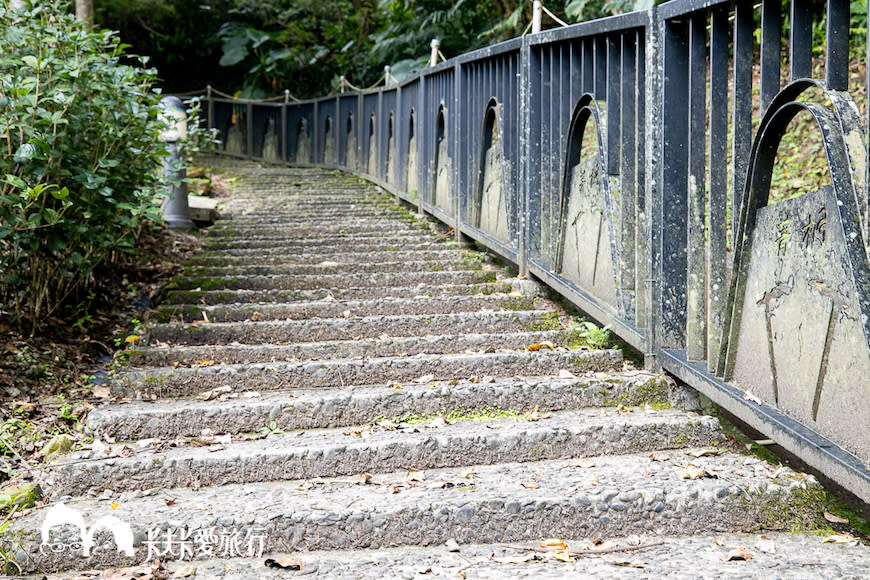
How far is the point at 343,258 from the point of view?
6316mm

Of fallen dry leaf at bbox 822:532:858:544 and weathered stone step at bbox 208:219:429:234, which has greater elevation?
weathered stone step at bbox 208:219:429:234

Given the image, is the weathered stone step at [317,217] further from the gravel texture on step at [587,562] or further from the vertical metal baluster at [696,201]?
the gravel texture on step at [587,562]

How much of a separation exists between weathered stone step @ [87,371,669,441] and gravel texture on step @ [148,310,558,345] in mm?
854

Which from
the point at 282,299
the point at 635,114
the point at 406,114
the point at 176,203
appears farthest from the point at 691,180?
the point at 406,114

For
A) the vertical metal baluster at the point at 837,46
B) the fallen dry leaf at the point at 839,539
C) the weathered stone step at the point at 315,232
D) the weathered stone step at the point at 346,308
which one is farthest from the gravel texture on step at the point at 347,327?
the weathered stone step at the point at 315,232

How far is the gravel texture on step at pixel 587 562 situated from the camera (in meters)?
2.31

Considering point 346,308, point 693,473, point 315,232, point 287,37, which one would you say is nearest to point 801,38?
point 693,473

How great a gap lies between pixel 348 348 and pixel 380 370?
377mm

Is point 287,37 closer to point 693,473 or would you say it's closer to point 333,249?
point 333,249

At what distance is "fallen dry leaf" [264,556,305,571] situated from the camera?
96.9 inches

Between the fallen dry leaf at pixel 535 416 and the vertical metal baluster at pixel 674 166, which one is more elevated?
the vertical metal baluster at pixel 674 166

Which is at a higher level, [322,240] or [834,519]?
[322,240]

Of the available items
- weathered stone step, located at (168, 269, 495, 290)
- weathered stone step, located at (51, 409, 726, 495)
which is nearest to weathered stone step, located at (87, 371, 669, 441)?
weathered stone step, located at (51, 409, 726, 495)

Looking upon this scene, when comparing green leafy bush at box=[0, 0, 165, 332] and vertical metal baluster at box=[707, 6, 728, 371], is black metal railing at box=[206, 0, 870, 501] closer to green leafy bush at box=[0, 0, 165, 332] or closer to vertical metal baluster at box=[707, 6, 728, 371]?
vertical metal baluster at box=[707, 6, 728, 371]
